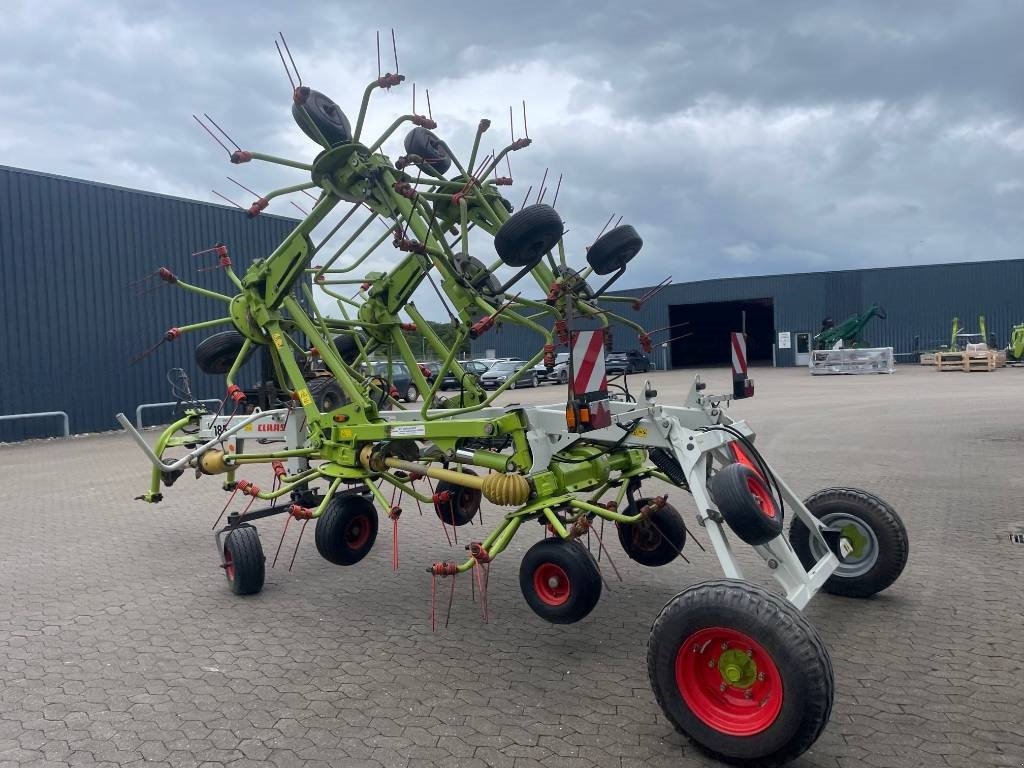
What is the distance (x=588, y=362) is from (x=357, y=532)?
2.89m

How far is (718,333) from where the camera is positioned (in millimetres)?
56781

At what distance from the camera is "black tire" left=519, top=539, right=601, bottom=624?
417cm

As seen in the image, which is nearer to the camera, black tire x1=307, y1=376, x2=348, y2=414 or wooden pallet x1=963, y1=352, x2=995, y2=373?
black tire x1=307, y1=376, x2=348, y2=414

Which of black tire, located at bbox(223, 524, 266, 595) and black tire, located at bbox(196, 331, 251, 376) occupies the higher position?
black tire, located at bbox(196, 331, 251, 376)

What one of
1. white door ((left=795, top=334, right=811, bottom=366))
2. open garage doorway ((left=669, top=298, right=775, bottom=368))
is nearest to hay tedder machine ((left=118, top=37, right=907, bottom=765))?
white door ((left=795, top=334, right=811, bottom=366))

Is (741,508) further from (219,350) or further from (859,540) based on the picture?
(219,350)

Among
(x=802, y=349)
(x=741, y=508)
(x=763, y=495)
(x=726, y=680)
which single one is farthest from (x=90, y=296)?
(x=802, y=349)

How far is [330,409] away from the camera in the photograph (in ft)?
20.1

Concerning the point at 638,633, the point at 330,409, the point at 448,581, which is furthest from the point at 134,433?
the point at 638,633

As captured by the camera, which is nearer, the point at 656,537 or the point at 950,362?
the point at 656,537

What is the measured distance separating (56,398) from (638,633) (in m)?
17.5

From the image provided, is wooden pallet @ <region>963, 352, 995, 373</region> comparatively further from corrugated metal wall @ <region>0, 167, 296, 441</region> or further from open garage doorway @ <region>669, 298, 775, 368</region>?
corrugated metal wall @ <region>0, 167, 296, 441</region>

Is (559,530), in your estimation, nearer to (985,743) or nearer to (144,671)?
(985,743)

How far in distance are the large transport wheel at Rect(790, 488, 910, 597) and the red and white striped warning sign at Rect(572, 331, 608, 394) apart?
71.9 inches
